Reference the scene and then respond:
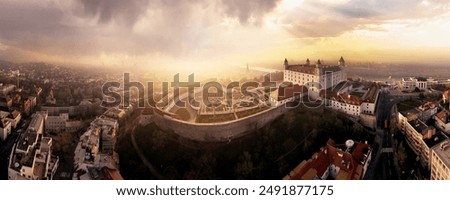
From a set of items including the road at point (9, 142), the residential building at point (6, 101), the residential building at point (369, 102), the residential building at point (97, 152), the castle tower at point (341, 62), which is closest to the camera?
the residential building at point (97, 152)

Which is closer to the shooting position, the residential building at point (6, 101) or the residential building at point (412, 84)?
the residential building at point (412, 84)

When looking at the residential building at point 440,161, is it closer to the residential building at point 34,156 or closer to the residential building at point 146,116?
the residential building at point 146,116

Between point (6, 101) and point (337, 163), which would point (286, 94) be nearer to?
point (337, 163)

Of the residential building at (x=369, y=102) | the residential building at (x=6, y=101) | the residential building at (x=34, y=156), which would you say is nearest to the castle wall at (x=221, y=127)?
the residential building at (x=369, y=102)

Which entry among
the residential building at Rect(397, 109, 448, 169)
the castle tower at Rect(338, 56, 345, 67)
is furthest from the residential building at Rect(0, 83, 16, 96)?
the residential building at Rect(397, 109, 448, 169)

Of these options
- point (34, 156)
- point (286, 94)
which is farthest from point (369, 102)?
point (34, 156)
